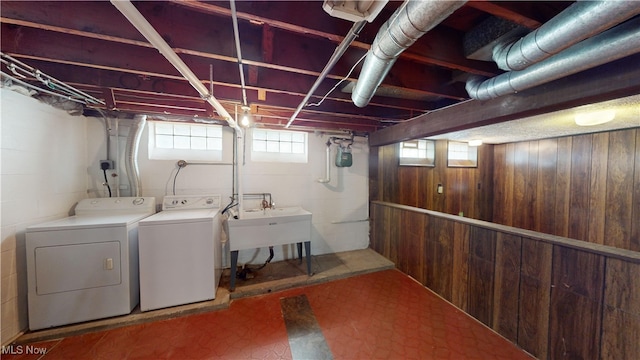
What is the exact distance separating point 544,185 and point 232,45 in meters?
4.70

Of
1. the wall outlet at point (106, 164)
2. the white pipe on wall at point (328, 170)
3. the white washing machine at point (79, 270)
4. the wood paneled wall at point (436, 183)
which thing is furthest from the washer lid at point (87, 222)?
the wood paneled wall at point (436, 183)

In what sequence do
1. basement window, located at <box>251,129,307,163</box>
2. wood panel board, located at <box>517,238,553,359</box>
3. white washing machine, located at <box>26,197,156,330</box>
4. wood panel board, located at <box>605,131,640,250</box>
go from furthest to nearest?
basement window, located at <box>251,129,307,163</box>, wood panel board, located at <box>605,131,640,250</box>, white washing machine, located at <box>26,197,156,330</box>, wood panel board, located at <box>517,238,553,359</box>

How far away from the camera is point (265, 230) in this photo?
255 cm

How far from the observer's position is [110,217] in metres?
2.16

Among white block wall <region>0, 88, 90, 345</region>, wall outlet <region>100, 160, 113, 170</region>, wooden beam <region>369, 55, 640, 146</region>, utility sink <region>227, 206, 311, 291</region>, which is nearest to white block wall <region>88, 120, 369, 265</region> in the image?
wall outlet <region>100, 160, 113, 170</region>

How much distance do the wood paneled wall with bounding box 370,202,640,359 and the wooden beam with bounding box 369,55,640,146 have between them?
0.99 m

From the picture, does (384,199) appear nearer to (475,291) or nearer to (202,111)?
(475,291)

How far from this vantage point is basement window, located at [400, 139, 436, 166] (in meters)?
3.65

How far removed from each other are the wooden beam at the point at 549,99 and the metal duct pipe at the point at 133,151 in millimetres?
3398

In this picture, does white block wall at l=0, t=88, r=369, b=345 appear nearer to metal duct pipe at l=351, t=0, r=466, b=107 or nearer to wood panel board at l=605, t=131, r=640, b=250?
metal duct pipe at l=351, t=0, r=466, b=107

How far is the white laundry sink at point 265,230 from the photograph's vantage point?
8.02 ft

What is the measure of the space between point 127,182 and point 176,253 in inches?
50.7

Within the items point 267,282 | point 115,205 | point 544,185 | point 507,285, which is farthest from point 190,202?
point 544,185

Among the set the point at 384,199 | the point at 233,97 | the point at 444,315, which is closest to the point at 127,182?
the point at 233,97
